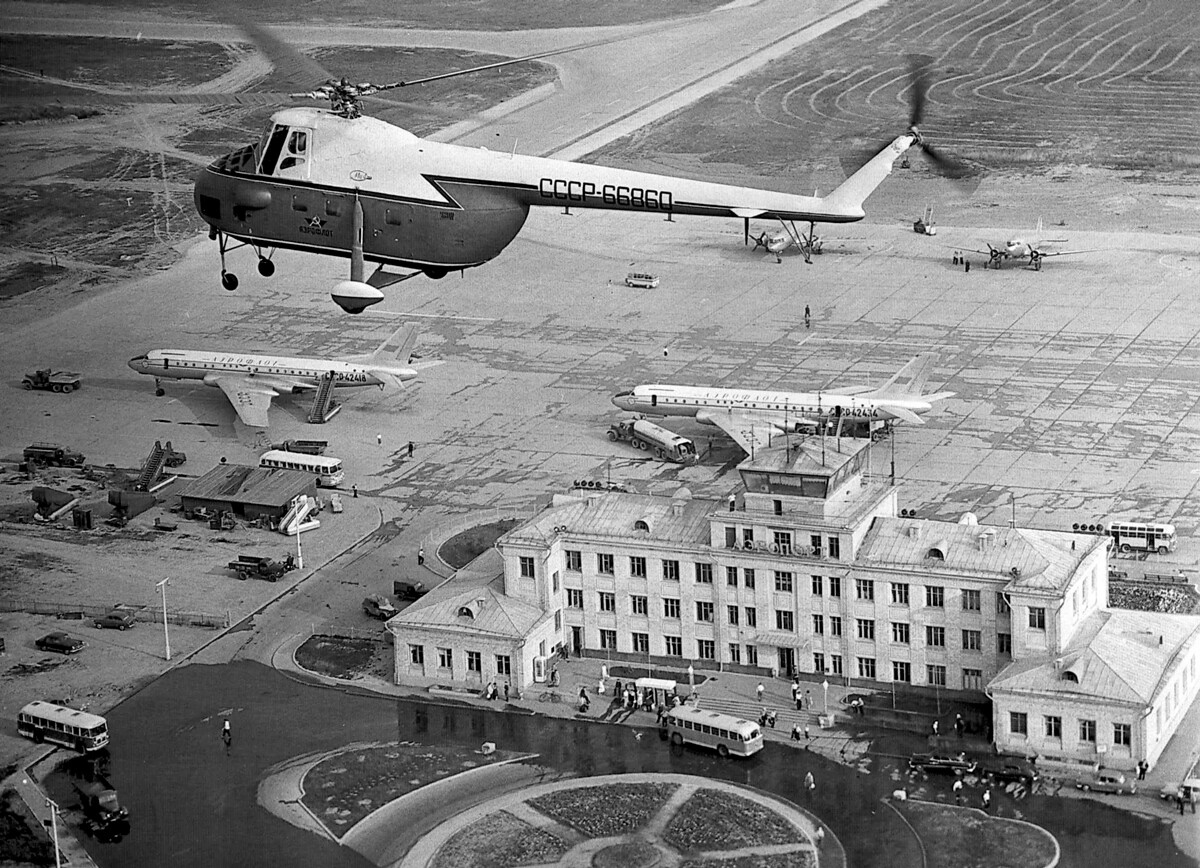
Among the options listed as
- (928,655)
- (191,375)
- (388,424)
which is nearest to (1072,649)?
(928,655)

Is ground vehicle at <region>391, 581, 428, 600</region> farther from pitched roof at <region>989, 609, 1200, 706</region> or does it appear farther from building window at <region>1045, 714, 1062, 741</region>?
building window at <region>1045, 714, 1062, 741</region>

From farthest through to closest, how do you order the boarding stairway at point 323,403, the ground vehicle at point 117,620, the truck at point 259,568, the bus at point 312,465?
the boarding stairway at point 323,403, the bus at point 312,465, the truck at point 259,568, the ground vehicle at point 117,620

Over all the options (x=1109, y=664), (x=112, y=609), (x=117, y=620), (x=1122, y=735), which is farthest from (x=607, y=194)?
(x=1122, y=735)

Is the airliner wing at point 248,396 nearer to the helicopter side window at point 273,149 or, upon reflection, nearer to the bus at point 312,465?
the bus at point 312,465

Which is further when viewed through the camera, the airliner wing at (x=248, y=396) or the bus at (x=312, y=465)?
the airliner wing at (x=248, y=396)

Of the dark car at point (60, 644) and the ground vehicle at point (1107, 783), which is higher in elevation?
the dark car at point (60, 644)

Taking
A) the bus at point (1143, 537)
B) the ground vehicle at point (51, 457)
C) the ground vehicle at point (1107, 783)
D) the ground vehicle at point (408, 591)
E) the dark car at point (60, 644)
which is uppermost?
the ground vehicle at point (51, 457)

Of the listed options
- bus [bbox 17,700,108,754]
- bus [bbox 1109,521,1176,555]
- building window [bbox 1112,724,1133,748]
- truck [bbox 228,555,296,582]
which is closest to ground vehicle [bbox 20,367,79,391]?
truck [bbox 228,555,296,582]

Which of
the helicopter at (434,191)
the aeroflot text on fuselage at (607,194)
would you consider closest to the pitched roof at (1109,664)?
the helicopter at (434,191)

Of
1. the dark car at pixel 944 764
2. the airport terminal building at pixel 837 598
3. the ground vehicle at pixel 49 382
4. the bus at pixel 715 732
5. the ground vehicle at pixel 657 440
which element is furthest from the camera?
the ground vehicle at pixel 49 382
